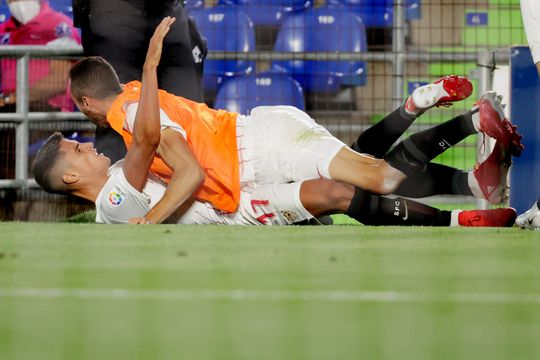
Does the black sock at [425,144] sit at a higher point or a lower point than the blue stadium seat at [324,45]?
lower

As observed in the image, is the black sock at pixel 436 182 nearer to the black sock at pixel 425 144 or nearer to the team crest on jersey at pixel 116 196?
the black sock at pixel 425 144

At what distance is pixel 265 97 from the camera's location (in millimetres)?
7848

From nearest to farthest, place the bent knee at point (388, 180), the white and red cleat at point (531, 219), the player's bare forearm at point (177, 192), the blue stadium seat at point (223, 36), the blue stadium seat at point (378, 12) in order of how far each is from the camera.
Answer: the white and red cleat at point (531, 219) → the player's bare forearm at point (177, 192) → the bent knee at point (388, 180) → the blue stadium seat at point (223, 36) → the blue stadium seat at point (378, 12)

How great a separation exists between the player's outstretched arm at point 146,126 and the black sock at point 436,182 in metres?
1.24

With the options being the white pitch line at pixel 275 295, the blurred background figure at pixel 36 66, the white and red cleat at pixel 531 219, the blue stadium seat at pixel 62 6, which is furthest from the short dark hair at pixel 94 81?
the blue stadium seat at pixel 62 6

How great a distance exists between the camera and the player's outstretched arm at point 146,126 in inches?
212

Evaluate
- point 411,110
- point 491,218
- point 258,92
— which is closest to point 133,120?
point 411,110

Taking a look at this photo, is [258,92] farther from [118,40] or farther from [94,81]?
[94,81]

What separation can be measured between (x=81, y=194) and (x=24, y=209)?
1.48 meters

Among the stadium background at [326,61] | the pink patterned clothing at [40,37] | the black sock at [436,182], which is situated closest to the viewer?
the black sock at [436,182]

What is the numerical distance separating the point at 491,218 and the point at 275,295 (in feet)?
8.92

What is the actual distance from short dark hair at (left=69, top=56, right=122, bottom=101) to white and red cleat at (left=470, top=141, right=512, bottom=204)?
1763 mm

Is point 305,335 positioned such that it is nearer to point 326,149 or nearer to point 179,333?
point 179,333

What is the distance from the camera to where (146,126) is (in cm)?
537
